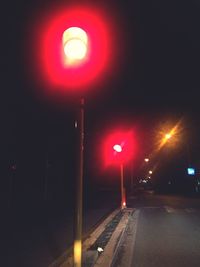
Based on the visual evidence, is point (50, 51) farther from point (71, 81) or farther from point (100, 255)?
point (100, 255)

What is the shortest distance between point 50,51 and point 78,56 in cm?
→ 137

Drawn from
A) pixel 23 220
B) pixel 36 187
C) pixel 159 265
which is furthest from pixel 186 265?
pixel 36 187

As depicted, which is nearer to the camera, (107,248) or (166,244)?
(107,248)

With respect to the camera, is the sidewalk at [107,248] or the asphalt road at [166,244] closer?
the sidewalk at [107,248]

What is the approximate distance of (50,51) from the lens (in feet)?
17.6

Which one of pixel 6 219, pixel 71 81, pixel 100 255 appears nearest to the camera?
pixel 71 81

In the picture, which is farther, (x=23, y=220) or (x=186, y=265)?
(x=23, y=220)

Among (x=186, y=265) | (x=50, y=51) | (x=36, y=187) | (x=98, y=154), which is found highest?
(x=98, y=154)

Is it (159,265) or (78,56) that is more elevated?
(78,56)

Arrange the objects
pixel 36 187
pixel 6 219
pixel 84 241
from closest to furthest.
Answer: pixel 84 241 → pixel 6 219 → pixel 36 187

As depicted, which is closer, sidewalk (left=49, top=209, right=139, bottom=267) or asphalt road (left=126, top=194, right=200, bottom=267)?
sidewalk (left=49, top=209, right=139, bottom=267)

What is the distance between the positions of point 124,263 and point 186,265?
1341 millimetres

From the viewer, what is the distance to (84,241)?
948 centimetres

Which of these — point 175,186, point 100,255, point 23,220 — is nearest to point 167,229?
point 100,255
